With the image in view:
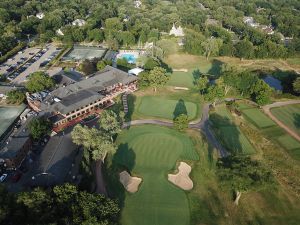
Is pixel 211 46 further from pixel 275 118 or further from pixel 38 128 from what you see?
pixel 38 128

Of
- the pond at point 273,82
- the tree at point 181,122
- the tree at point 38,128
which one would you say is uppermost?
the tree at point 38,128

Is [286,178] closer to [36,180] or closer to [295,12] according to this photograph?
[36,180]

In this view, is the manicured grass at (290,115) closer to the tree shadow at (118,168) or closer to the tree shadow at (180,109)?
the tree shadow at (180,109)

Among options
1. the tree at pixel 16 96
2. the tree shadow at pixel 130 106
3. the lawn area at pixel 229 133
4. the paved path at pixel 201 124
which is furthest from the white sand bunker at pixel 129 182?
the tree at pixel 16 96

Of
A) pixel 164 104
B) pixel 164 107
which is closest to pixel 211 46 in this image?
pixel 164 104

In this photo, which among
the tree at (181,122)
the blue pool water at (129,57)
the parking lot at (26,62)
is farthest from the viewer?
the blue pool water at (129,57)

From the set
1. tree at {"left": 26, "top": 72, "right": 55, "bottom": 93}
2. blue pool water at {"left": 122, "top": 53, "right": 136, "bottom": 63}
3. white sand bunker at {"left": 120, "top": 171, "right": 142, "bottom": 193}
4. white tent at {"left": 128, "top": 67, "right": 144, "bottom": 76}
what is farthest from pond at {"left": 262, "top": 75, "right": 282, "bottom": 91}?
tree at {"left": 26, "top": 72, "right": 55, "bottom": 93}
